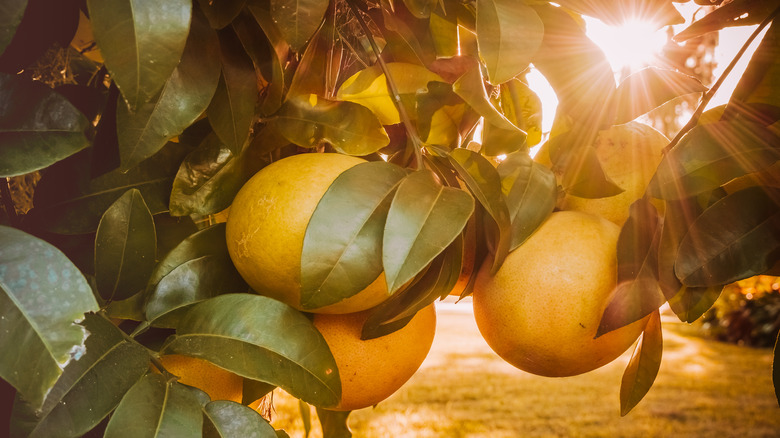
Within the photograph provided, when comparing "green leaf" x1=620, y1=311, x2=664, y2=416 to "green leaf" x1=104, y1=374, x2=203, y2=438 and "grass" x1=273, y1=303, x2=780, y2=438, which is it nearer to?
"green leaf" x1=104, y1=374, x2=203, y2=438

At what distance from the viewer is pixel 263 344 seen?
0.47 m

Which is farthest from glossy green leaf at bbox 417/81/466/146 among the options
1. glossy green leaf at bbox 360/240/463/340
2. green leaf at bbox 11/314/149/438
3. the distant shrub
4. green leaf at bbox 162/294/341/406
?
the distant shrub

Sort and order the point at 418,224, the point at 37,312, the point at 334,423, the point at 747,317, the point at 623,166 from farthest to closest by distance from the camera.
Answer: the point at 747,317 → the point at 334,423 → the point at 623,166 → the point at 418,224 → the point at 37,312

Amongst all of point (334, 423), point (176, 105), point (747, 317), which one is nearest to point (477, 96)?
point (176, 105)

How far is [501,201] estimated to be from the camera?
55 centimetres

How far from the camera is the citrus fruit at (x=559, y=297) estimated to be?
609mm

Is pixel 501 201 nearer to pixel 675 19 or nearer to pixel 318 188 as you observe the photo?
pixel 318 188

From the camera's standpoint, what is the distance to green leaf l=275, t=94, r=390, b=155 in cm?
58

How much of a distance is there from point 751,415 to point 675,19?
13.0 ft

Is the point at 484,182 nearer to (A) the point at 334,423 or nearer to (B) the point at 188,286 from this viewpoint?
(B) the point at 188,286

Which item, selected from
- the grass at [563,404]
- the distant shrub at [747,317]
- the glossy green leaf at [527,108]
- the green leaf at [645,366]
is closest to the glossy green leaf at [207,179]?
the glossy green leaf at [527,108]

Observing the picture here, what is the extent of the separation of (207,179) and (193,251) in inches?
2.9

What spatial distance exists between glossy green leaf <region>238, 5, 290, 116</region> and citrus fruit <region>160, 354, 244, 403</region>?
0.26 meters

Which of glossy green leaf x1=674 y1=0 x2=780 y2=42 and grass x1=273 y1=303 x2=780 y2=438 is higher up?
glossy green leaf x1=674 y1=0 x2=780 y2=42
